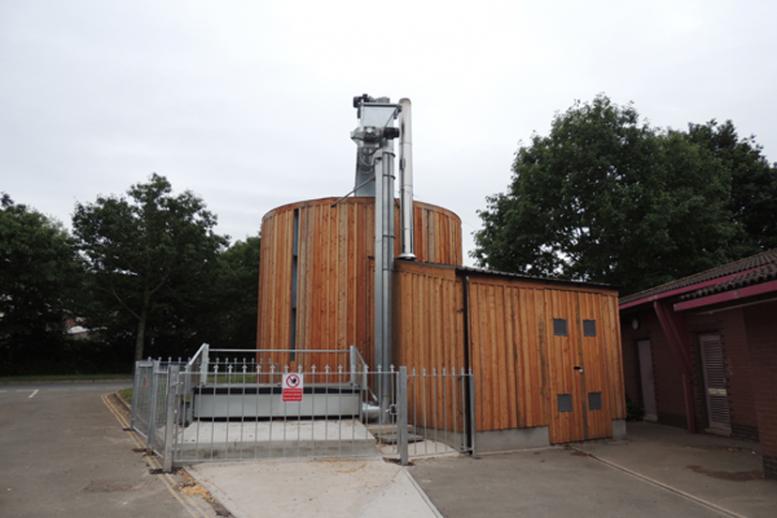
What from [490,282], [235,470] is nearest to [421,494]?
[235,470]

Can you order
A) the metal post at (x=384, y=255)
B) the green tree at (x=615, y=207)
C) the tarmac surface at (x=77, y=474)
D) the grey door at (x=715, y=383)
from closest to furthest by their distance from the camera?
1. the tarmac surface at (x=77, y=474)
2. the metal post at (x=384, y=255)
3. the grey door at (x=715, y=383)
4. the green tree at (x=615, y=207)

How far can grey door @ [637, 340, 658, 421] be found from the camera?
14070 mm

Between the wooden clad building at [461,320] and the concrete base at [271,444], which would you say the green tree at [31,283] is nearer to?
the wooden clad building at [461,320]

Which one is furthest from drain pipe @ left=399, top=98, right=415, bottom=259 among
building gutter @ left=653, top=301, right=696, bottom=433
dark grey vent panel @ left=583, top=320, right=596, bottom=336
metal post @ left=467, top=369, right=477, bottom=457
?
building gutter @ left=653, top=301, right=696, bottom=433

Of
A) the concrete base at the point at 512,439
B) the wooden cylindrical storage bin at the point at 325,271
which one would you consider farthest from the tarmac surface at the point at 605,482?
the wooden cylindrical storage bin at the point at 325,271

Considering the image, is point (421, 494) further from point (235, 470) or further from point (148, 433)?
point (148, 433)

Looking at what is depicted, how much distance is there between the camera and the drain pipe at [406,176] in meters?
11.8

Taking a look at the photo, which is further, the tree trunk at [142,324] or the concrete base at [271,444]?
the tree trunk at [142,324]

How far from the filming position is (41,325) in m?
30.8

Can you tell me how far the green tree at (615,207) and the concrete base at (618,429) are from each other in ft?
30.2

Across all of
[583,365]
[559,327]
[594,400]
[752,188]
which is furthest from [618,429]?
[752,188]

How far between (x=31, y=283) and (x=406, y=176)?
26750 millimetres

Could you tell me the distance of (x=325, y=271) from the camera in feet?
41.5

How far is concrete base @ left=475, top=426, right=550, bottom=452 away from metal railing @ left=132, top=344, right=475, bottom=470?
26 centimetres
